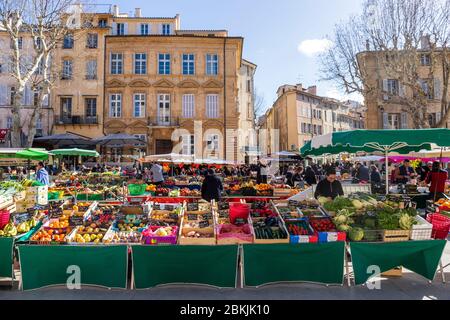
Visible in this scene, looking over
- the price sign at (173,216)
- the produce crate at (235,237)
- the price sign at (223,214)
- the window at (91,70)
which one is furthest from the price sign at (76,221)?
the window at (91,70)

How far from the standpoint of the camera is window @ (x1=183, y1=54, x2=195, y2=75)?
1067 inches

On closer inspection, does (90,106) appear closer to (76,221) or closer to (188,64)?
(188,64)

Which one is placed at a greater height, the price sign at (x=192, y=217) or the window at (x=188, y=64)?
the window at (x=188, y=64)

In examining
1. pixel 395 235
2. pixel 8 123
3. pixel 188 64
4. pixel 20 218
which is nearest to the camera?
pixel 395 235

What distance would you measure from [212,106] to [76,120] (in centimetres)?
1098

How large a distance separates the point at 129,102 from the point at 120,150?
4.01 m

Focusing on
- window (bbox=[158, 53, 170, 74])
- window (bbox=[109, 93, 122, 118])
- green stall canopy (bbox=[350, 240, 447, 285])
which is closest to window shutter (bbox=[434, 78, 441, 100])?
window (bbox=[158, 53, 170, 74])

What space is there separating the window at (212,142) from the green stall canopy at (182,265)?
22449 mm

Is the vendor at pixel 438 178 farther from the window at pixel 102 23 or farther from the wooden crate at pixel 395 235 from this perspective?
the window at pixel 102 23

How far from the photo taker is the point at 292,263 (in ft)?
15.4

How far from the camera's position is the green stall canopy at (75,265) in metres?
4.64

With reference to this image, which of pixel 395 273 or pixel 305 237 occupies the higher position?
pixel 305 237

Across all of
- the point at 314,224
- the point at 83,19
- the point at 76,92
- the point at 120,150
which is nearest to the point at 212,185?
the point at 314,224

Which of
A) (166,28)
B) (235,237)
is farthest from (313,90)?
(235,237)
